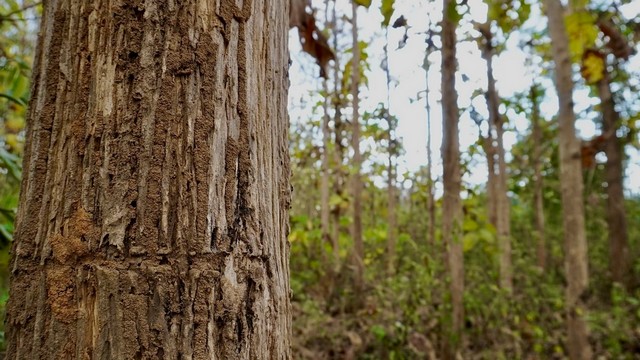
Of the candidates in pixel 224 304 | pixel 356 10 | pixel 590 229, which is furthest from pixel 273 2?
pixel 590 229

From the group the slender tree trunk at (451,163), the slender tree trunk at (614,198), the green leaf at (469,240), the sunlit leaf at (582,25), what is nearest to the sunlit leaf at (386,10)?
the sunlit leaf at (582,25)

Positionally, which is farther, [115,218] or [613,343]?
[613,343]

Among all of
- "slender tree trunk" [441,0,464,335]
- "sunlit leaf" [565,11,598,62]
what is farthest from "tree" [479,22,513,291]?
"sunlit leaf" [565,11,598,62]

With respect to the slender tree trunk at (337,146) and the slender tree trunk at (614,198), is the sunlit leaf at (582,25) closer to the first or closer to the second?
the slender tree trunk at (337,146)

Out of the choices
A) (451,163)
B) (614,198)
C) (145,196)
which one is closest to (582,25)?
(451,163)

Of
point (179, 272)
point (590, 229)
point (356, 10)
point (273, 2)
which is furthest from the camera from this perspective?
point (590, 229)

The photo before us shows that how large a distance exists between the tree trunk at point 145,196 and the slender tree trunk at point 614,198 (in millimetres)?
8625

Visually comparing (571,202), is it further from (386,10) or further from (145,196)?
(145,196)

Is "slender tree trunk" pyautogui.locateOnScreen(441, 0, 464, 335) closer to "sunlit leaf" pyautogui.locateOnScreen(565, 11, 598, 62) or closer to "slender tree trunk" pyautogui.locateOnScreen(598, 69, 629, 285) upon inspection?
"sunlit leaf" pyautogui.locateOnScreen(565, 11, 598, 62)

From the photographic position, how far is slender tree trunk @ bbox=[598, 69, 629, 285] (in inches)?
323

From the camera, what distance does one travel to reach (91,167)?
855 millimetres

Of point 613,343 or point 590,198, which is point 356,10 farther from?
point 590,198

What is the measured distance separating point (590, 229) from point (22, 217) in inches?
425

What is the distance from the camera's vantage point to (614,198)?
8688 millimetres
